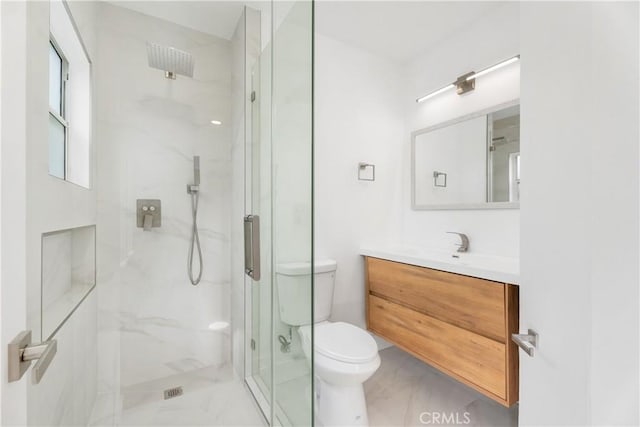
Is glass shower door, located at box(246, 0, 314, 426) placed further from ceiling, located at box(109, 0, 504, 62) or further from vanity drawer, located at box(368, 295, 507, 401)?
vanity drawer, located at box(368, 295, 507, 401)

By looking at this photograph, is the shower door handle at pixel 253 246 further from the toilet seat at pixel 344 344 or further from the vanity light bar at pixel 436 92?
the vanity light bar at pixel 436 92

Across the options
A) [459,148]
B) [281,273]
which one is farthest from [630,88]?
[459,148]

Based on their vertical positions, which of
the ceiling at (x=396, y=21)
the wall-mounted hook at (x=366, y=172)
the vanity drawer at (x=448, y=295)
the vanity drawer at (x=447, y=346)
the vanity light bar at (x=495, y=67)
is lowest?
the vanity drawer at (x=447, y=346)

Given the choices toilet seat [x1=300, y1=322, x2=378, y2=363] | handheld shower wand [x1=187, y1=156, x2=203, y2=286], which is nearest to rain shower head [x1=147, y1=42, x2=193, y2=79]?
handheld shower wand [x1=187, y1=156, x2=203, y2=286]

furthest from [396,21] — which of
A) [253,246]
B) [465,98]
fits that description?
[253,246]

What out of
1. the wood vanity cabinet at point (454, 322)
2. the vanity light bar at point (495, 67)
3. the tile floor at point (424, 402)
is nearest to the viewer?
the wood vanity cabinet at point (454, 322)

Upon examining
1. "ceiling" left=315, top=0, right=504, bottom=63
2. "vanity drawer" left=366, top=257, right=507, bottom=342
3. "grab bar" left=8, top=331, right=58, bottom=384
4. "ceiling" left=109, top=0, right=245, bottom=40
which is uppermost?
"ceiling" left=315, top=0, right=504, bottom=63

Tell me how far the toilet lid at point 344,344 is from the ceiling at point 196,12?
2.02 metres

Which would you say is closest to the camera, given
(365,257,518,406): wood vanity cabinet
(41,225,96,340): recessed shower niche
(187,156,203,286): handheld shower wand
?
(41,225,96,340): recessed shower niche

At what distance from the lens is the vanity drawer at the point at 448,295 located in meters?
1.30

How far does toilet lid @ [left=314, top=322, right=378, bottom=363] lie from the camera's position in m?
1.33

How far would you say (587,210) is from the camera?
0.58 metres

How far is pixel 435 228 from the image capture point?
209 centimetres

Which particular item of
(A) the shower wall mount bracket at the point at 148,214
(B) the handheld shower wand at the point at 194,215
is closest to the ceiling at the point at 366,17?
(B) the handheld shower wand at the point at 194,215
